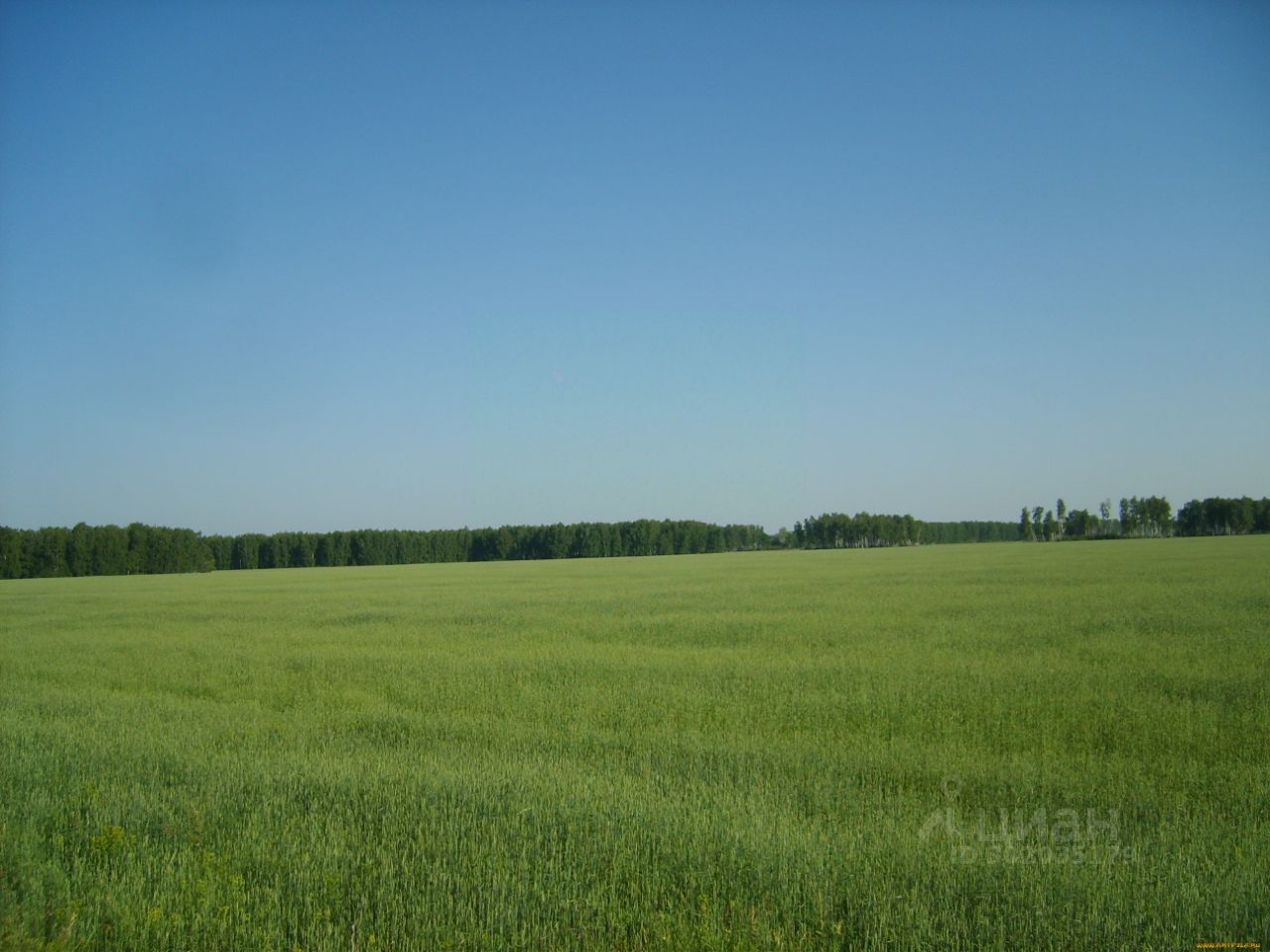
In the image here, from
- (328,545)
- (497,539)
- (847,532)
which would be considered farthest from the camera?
(847,532)

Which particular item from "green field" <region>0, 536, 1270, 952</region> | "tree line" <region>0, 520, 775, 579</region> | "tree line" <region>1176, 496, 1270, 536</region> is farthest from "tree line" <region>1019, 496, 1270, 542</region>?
"green field" <region>0, 536, 1270, 952</region>

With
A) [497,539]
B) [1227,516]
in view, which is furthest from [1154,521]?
[497,539]

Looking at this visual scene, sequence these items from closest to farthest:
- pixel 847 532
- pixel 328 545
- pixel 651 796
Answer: pixel 651 796 < pixel 328 545 < pixel 847 532

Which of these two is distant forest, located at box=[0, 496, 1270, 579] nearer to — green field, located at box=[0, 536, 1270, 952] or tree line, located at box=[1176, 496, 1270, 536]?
tree line, located at box=[1176, 496, 1270, 536]

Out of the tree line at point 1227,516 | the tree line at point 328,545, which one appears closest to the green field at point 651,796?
the tree line at point 328,545

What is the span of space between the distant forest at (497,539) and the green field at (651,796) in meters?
92.0

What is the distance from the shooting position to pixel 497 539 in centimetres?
14300

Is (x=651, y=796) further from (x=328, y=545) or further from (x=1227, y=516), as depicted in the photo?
(x=1227, y=516)

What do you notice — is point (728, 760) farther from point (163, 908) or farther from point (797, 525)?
point (797, 525)

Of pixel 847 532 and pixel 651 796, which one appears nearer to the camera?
pixel 651 796

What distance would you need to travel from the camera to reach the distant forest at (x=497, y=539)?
93625mm

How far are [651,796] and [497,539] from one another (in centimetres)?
13791

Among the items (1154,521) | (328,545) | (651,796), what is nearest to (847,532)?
(1154,521)

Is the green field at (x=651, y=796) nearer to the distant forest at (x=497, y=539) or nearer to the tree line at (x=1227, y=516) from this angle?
the distant forest at (x=497, y=539)
